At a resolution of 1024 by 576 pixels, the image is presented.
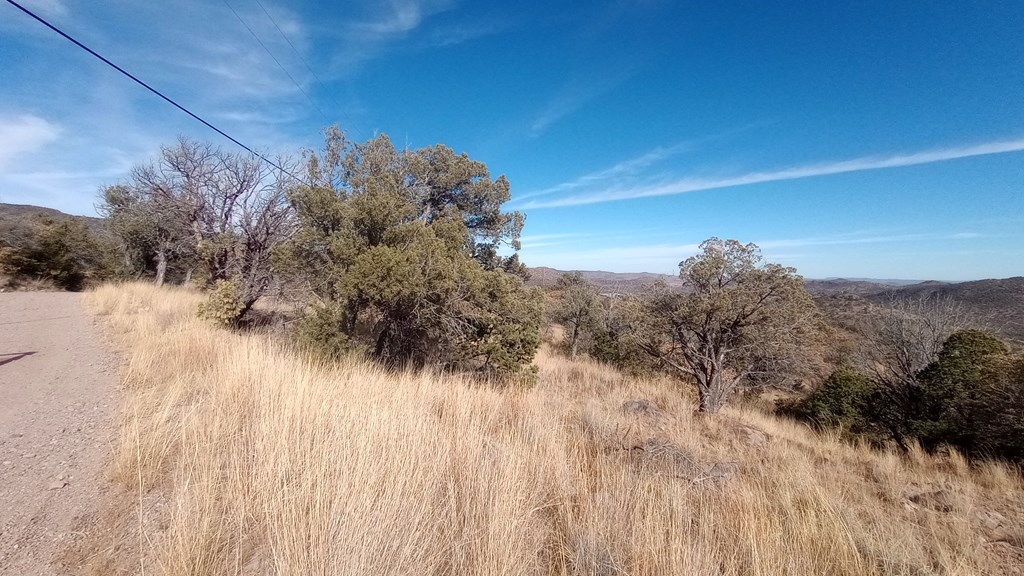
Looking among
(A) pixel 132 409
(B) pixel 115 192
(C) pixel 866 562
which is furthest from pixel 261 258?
(B) pixel 115 192

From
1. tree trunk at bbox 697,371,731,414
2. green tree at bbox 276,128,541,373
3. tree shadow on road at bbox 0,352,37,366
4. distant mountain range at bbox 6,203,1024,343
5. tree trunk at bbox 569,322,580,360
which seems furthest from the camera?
tree trunk at bbox 569,322,580,360

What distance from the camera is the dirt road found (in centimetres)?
180

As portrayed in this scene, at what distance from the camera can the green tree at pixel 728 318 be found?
7363 millimetres

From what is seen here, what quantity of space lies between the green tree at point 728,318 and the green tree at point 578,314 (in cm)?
628

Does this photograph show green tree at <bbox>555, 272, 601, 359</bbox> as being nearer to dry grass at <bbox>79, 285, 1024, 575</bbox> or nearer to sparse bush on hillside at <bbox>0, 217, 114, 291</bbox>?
dry grass at <bbox>79, 285, 1024, 575</bbox>

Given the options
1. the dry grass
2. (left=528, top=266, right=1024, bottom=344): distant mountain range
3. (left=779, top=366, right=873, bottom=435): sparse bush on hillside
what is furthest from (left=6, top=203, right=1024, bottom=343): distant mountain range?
the dry grass

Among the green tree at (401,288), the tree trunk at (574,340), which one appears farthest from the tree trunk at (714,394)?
the tree trunk at (574,340)

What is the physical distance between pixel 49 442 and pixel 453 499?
334 cm

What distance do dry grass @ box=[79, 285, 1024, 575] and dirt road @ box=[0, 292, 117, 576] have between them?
0.67 feet

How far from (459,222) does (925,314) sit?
1509cm

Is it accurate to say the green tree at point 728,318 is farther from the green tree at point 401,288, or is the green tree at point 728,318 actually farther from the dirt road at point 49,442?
the dirt road at point 49,442

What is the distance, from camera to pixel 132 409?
3316 millimetres

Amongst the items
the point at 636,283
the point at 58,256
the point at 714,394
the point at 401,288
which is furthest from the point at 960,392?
the point at 58,256

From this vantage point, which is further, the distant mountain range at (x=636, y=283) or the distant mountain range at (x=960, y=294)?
the distant mountain range at (x=960, y=294)
